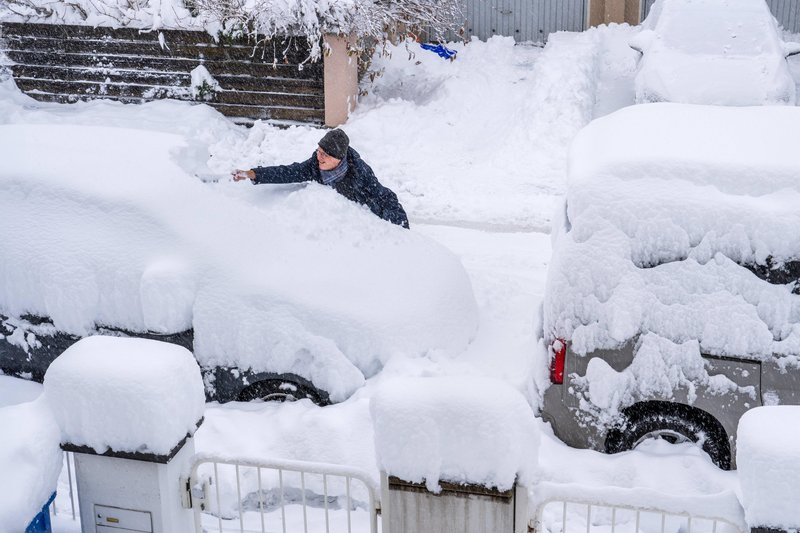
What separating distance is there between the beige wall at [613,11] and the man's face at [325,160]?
12520 mm

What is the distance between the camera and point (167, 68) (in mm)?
13875

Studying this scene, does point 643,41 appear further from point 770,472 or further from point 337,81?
point 770,472

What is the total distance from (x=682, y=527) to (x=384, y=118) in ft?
32.8

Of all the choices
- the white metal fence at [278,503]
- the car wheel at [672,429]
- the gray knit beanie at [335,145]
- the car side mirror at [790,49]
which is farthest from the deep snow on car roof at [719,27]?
the white metal fence at [278,503]

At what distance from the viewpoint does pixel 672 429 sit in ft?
17.6

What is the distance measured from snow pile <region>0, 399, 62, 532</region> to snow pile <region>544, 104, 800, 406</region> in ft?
9.37

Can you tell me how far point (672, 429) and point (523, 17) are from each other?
14.3 meters

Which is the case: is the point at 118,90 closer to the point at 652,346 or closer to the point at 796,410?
the point at 652,346

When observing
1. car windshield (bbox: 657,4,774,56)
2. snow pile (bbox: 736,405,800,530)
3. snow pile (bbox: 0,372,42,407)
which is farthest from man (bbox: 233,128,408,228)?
car windshield (bbox: 657,4,774,56)

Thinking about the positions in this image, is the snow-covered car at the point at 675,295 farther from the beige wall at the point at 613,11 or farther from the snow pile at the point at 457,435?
the beige wall at the point at 613,11

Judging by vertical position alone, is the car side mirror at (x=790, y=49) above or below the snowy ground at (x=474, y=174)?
above

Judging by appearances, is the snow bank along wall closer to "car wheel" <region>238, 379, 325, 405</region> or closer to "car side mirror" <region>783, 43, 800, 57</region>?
"car side mirror" <region>783, 43, 800, 57</region>

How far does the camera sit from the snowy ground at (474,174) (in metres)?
5.38

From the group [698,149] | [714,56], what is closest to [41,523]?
[698,149]
